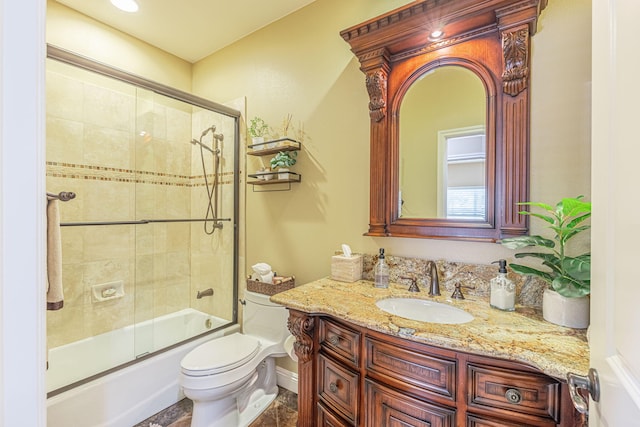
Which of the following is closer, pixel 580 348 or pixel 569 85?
pixel 580 348

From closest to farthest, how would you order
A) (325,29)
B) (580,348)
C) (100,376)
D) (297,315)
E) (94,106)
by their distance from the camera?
1. (580,348)
2. (297,315)
3. (100,376)
4. (325,29)
5. (94,106)

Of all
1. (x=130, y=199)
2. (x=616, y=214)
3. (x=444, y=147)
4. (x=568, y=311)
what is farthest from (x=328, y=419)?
(x=130, y=199)

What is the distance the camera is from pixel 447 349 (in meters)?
0.91

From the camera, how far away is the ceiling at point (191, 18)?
2002 millimetres

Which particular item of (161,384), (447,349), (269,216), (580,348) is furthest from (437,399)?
(161,384)

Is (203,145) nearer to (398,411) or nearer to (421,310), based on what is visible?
(421,310)

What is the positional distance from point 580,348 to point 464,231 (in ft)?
2.03

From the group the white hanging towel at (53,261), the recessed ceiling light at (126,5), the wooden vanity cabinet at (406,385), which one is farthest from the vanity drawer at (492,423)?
the recessed ceiling light at (126,5)

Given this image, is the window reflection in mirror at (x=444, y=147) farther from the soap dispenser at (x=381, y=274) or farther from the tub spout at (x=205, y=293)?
the tub spout at (x=205, y=293)

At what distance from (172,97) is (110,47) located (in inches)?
29.3

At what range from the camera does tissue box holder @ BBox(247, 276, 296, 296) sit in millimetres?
1911

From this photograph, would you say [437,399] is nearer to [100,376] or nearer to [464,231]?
[464,231]

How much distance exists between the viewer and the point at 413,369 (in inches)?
38.8

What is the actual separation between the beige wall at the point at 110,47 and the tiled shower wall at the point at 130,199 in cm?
31
